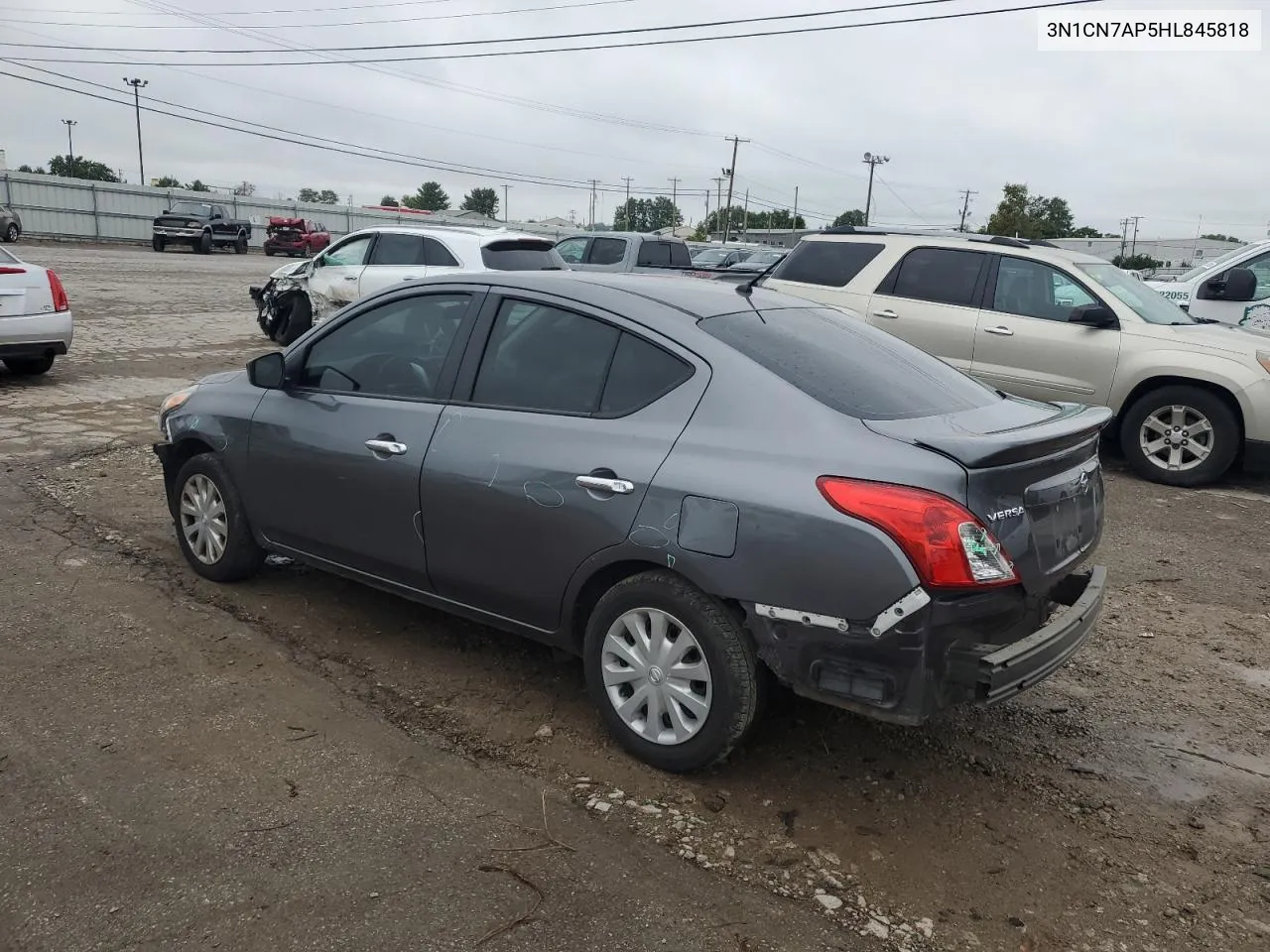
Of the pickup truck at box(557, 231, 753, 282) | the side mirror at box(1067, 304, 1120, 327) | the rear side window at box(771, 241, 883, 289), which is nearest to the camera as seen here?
the side mirror at box(1067, 304, 1120, 327)

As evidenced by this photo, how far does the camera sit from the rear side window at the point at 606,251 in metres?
15.7

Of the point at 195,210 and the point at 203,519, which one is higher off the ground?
the point at 195,210

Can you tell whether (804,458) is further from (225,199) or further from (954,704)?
(225,199)

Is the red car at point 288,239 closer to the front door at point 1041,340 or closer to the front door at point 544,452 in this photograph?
the front door at point 1041,340

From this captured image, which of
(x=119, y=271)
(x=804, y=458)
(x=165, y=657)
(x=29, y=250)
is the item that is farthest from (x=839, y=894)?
(x=29, y=250)

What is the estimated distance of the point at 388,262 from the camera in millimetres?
12195

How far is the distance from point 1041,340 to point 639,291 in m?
5.53

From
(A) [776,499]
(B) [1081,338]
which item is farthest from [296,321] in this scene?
(A) [776,499]

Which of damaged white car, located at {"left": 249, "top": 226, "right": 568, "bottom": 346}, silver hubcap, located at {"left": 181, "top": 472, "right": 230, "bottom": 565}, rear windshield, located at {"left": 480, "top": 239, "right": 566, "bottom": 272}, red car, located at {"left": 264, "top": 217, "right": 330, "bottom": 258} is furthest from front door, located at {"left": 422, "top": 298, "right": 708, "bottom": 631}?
red car, located at {"left": 264, "top": 217, "right": 330, "bottom": 258}

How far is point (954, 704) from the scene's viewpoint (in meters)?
2.99

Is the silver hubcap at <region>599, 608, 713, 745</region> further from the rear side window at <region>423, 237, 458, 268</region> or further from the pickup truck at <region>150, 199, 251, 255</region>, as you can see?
the pickup truck at <region>150, 199, 251, 255</region>

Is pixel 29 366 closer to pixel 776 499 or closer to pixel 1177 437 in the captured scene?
pixel 776 499

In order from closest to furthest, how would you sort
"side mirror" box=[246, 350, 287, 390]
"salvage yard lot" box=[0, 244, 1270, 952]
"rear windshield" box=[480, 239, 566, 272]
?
1. "salvage yard lot" box=[0, 244, 1270, 952]
2. "side mirror" box=[246, 350, 287, 390]
3. "rear windshield" box=[480, 239, 566, 272]

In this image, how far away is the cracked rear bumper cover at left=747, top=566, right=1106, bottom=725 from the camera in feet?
9.45
